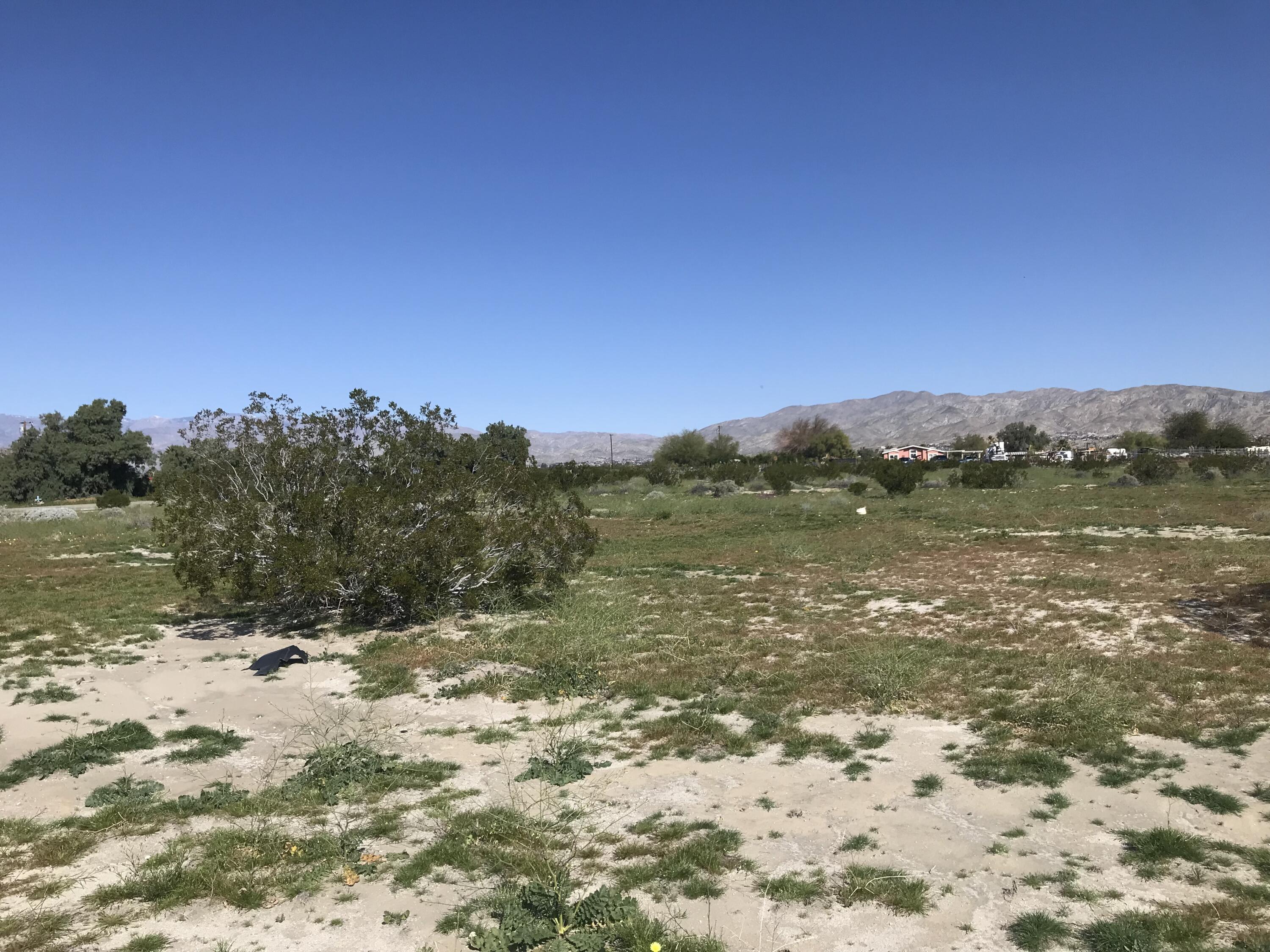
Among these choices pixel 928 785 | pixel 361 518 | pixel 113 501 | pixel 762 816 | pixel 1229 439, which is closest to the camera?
pixel 762 816

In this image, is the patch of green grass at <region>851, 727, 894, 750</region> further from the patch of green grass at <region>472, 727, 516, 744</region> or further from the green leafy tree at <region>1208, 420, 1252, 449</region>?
the green leafy tree at <region>1208, 420, 1252, 449</region>

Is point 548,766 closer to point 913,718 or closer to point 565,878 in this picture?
point 565,878

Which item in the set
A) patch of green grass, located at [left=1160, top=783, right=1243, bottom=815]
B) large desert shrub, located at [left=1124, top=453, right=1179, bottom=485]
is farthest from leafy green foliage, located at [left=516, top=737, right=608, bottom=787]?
large desert shrub, located at [left=1124, top=453, right=1179, bottom=485]

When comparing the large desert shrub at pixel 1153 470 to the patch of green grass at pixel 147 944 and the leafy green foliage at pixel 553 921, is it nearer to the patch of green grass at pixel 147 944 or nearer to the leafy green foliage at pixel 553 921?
the leafy green foliage at pixel 553 921

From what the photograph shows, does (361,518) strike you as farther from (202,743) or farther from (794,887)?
(794,887)

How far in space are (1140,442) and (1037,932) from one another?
103 m

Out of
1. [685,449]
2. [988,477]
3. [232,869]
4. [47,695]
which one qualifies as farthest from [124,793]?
[685,449]

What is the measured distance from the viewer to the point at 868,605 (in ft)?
38.8

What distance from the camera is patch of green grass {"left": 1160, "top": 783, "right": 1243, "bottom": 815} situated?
489 cm

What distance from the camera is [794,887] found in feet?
13.9

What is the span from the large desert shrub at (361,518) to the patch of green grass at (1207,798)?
27.0 ft

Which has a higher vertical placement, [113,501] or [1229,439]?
[1229,439]

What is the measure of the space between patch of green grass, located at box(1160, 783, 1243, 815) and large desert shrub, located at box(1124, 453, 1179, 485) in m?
35.8

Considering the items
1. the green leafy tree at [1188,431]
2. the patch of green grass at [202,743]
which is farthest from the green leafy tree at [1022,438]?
the patch of green grass at [202,743]
